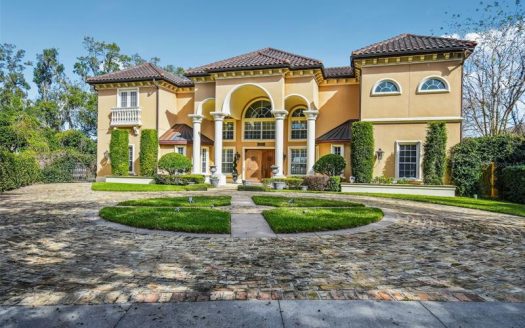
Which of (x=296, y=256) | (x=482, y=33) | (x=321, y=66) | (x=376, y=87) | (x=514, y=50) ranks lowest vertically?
(x=296, y=256)

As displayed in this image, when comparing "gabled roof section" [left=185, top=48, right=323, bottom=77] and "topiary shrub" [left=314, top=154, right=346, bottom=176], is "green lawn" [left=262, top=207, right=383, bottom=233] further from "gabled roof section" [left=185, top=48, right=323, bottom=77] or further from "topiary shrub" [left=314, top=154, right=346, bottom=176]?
"gabled roof section" [left=185, top=48, right=323, bottom=77]

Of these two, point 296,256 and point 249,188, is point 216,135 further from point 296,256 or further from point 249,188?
point 296,256

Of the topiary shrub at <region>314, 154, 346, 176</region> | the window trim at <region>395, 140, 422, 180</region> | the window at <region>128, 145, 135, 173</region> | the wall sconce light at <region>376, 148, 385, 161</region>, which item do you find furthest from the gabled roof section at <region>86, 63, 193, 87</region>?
the window trim at <region>395, 140, 422, 180</region>

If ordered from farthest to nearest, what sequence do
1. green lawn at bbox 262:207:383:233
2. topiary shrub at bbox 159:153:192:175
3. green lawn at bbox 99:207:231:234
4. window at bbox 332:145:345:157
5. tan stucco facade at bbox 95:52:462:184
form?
window at bbox 332:145:345:157 → topiary shrub at bbox 159:153:192:175 → tan stucco facade at bbox 95:52:462:184 → green lawn at bbox 262:207:383:233 → green lawn at bbox 99:207:231:234

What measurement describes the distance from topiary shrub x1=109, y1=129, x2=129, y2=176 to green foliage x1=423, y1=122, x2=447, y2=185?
18889 millimetres

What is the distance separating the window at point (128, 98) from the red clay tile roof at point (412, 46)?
15412 mm

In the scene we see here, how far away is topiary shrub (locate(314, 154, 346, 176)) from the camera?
17.8m

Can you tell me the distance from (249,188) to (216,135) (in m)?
5.50

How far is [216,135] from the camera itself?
829 inches

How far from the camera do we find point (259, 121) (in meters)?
23.3

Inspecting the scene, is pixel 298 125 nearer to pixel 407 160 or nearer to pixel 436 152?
pixel 407 160

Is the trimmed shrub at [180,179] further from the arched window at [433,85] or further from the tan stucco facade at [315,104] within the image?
the arched window at [433,85]

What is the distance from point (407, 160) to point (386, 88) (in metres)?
4.29

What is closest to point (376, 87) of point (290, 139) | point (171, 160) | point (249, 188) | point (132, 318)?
point (290, 139)
